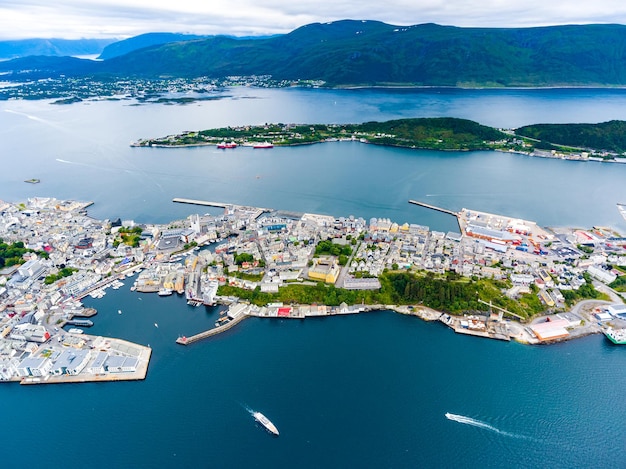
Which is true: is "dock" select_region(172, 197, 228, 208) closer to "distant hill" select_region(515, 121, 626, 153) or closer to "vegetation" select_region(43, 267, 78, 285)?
"vegetation" select_region(43, 267, 78, 285)

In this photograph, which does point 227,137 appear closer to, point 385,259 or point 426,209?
point 426,209

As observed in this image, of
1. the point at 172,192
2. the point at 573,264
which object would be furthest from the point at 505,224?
the point at 172,192

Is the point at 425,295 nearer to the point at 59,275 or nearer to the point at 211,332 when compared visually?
the point at 211,332

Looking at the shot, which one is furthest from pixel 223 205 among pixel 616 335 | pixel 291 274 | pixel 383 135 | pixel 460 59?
pixel 460 59

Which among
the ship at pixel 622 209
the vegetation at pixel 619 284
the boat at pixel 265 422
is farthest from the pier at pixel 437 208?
the boat at pixel 265 422

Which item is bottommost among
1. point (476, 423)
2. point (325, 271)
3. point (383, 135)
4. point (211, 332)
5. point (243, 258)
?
point (476, 423)
